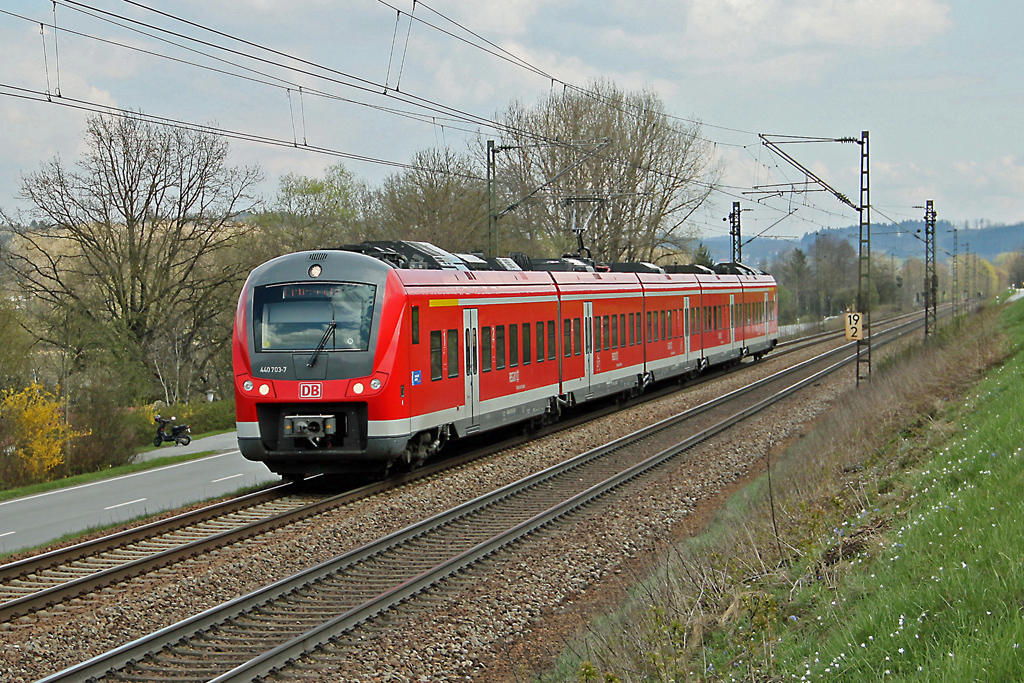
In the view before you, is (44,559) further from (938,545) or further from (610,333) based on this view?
(610,333)

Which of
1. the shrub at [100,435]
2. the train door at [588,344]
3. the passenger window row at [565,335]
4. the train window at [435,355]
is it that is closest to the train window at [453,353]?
the passenger window row at [565,335]

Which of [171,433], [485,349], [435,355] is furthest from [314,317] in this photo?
[171,433]

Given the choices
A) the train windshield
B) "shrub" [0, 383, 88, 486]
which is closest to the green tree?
"shrub" [0, 383, 88, 486]

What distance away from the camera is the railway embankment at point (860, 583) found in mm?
4824

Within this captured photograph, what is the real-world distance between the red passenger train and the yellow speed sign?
8548 millimetres

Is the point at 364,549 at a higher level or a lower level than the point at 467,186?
lower

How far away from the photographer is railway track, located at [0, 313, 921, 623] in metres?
8.89

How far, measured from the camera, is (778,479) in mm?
14047

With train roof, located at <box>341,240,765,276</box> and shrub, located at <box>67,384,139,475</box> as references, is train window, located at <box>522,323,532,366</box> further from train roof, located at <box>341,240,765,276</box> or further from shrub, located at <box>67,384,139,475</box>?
shrub, located at <box>67,384,139,475</box>

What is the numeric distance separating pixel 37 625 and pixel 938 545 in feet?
22.8

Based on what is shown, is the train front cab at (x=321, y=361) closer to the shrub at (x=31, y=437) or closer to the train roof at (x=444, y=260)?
the train roof at (x=444, y=260)

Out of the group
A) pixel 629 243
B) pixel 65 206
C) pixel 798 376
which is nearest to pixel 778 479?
pixel 798 376

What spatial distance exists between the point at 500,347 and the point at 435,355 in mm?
2801

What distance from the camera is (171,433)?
97.6ft
